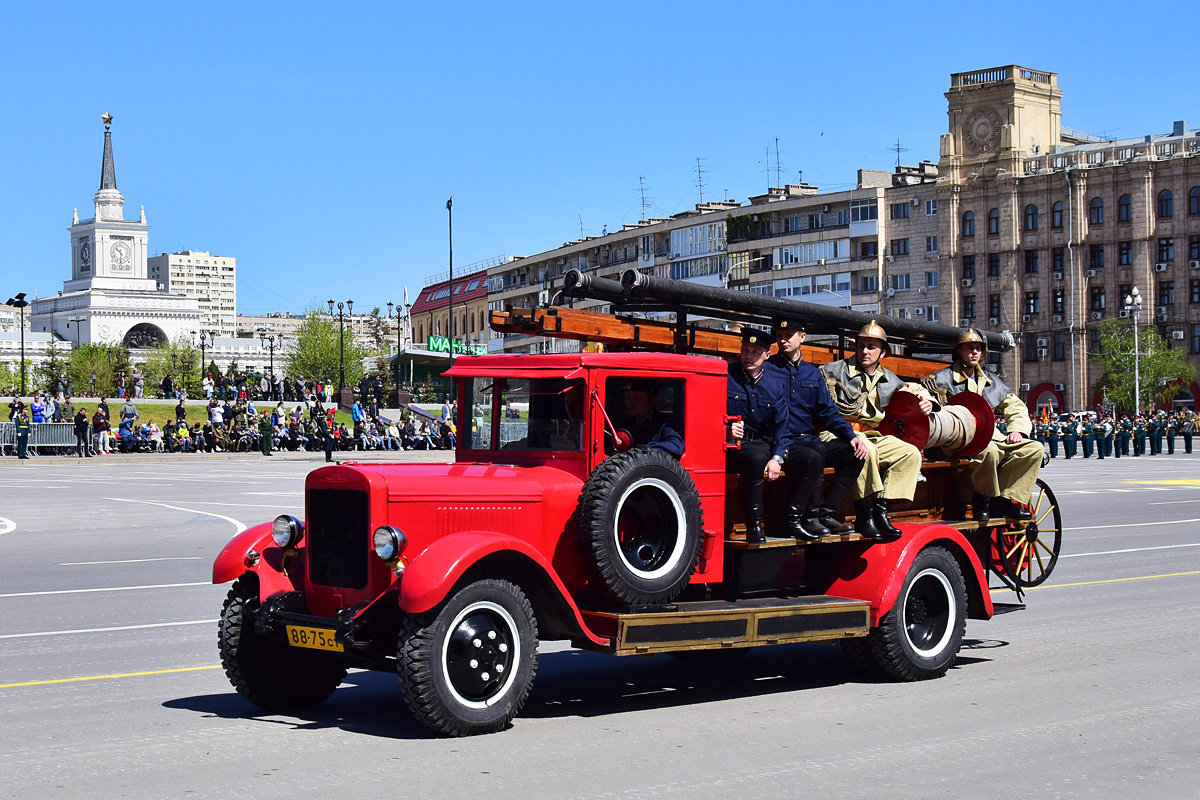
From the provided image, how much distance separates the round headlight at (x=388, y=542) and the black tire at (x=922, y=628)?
3.30m

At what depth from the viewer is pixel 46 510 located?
27562 mm

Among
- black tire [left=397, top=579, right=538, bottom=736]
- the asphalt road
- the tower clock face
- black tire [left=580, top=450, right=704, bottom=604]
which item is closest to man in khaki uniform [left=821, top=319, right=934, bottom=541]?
the asphalt road

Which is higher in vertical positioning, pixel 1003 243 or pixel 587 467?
pixel 1003 243

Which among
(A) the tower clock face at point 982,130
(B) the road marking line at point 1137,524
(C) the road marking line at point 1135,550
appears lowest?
(B) the road marking line at point 1137,524

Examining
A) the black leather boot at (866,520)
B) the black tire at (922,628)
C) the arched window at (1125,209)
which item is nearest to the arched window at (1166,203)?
the arched window at (1125,209)

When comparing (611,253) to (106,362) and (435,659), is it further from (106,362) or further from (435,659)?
(435,659)

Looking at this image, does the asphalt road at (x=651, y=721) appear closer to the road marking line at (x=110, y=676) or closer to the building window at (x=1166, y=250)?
the road marking line at (x=110, y=676)

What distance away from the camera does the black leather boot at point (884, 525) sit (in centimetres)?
934

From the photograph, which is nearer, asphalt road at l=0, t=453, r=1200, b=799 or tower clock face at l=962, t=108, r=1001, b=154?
asphalt road at l=0, t=453, r=1200, b=799

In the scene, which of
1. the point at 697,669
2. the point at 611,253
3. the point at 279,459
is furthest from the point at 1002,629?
the point at 611,253

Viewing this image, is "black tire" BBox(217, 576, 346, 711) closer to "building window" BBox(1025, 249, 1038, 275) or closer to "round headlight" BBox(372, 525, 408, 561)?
"round headlight" BBox(372, 525, 408, 561)

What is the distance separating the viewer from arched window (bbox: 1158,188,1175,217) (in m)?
86.0

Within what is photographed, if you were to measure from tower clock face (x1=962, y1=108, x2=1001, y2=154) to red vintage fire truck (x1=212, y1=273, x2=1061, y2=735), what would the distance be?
89376 mm

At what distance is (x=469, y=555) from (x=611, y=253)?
118074mm
